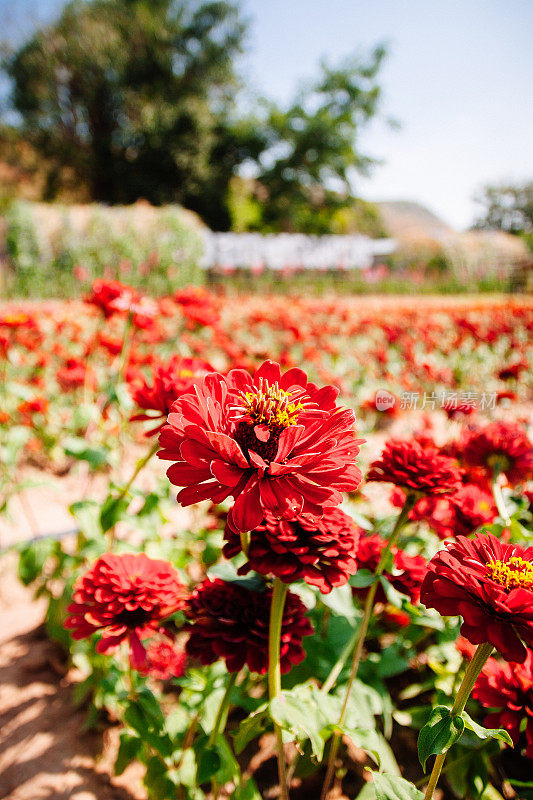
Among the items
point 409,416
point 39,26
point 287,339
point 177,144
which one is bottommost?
point 409,416

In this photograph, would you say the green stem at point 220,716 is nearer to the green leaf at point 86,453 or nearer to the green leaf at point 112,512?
the green leaf at point 112,512

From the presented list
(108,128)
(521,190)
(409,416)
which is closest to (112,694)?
(409,416)

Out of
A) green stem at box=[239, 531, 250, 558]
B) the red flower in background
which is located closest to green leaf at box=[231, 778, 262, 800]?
green stem at box=[239, 531, 250, 558]

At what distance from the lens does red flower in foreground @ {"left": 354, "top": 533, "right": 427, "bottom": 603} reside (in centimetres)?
82

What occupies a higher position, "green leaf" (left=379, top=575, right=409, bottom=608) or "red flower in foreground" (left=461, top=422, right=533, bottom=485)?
"red flower in foreground" (left=461, top=422, right=533, bottom=485)

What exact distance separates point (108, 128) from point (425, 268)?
46.1ft

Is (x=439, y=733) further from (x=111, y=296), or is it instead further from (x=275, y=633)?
(x=111, y=296)

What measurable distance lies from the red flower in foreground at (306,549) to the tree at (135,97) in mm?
19884

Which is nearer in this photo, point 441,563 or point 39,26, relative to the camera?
point 441,563

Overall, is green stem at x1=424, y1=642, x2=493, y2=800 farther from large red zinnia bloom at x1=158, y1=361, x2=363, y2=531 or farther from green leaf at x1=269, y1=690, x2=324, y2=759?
large red zinnia bloom at x1=158, y1=361, x2=363, y2=531

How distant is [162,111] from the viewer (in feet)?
60.1

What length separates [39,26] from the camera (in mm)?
18750

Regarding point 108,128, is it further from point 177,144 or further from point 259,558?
point 259,558

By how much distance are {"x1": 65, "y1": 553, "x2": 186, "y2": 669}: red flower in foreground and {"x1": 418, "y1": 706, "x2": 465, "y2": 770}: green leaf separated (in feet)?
1.34
